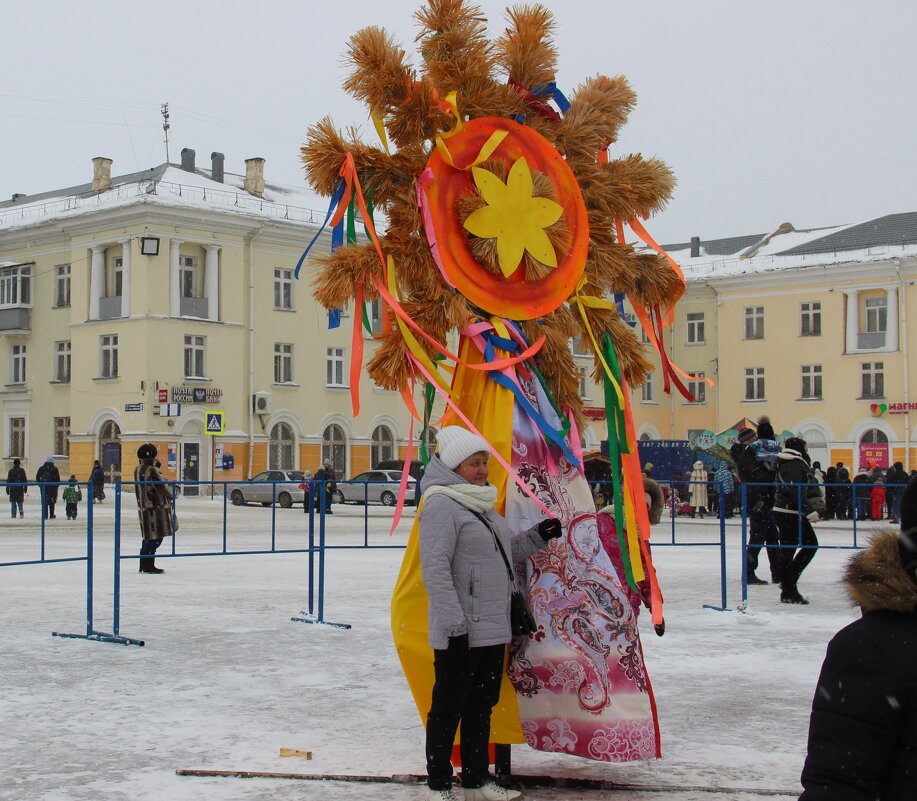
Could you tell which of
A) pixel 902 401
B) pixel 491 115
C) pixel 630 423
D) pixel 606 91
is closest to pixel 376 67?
pixel 491 115

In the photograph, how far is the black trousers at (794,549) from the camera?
1209cm

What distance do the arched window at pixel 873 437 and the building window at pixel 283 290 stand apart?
21665 mm

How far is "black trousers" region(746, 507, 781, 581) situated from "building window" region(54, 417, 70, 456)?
118 feet

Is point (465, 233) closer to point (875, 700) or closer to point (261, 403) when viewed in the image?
point (875, 700)

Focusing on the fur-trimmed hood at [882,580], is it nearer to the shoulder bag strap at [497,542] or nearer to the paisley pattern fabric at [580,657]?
the shoulder bag strap at [497,542]

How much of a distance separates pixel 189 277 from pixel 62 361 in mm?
6216

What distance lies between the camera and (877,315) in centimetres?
4838

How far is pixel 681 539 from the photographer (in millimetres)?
19422

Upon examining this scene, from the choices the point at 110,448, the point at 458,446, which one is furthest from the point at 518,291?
the point at 110,448

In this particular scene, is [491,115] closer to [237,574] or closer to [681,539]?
[237,574]

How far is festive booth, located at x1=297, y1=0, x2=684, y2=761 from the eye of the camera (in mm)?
5406

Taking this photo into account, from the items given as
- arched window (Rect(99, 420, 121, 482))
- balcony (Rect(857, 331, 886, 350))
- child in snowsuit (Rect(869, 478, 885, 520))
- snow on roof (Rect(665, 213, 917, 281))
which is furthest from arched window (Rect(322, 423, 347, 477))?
child in snowsuit (Rect(869, 478, 885, 520))

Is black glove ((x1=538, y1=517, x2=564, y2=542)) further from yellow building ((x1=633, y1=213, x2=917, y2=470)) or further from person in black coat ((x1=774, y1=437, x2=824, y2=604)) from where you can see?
yellow building ((x1=633, y1=213, x2=917, y2=470))

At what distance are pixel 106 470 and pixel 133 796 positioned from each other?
1527 inches
